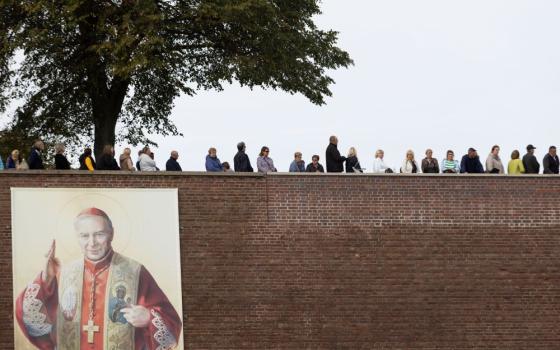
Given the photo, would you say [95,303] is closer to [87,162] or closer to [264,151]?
[87,162]

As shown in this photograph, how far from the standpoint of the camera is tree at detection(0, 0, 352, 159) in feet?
135

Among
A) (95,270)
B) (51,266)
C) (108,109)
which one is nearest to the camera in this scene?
(51,266)

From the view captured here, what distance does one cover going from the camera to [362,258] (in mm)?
38031

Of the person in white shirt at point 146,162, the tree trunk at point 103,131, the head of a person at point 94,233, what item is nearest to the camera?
the head of a person at point 94,233

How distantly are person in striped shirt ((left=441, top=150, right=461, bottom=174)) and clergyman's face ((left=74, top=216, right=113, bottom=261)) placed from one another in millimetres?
9252

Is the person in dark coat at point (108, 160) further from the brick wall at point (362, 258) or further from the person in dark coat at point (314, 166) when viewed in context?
the person in dark coat at point (314, 166)

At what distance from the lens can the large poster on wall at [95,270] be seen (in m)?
35.5

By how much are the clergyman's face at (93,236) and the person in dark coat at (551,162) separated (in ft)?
39.4

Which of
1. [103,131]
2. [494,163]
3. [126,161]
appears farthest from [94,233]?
[494,163]

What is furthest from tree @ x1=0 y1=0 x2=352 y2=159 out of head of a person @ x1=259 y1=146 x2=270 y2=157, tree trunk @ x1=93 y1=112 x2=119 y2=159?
head of a person @ x1=259 y1=146 x2=270 y2=157

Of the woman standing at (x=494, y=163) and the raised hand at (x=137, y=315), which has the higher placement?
the woman standing at (x=494, y=163)

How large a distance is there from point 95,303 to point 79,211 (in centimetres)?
226

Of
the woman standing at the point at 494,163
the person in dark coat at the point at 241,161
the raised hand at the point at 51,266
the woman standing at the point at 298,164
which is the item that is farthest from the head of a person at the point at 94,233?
the woman standing at the point at 494,163

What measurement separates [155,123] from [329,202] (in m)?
10.6
